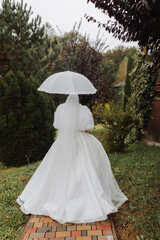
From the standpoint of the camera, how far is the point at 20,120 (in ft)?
19.6

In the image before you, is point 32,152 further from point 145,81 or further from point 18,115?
point 145,81

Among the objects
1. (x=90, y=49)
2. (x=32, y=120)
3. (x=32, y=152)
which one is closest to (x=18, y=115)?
(x=32, y=120)

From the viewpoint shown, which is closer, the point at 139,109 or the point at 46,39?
the point at 139,109

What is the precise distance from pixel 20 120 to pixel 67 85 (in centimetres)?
342

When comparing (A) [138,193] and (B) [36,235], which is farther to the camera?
(A) [138,193]

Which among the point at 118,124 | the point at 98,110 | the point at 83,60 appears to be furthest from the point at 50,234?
the point at 83,60

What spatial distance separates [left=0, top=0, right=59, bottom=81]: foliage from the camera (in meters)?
9.80

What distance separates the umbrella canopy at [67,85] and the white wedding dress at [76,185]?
31 centimetres

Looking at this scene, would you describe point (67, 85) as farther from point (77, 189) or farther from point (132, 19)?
point (77, 189)

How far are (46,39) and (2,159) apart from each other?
676 cm

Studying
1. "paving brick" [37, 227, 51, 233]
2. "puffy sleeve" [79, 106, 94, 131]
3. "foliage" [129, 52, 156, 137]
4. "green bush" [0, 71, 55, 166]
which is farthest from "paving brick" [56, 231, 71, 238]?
"foliage" [129, 52, 156, 137]

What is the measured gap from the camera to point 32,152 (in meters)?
6.17

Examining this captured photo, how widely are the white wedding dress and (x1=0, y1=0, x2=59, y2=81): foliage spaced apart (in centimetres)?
727

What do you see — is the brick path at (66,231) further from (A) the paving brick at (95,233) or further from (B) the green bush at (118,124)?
(B) the green bush at (118,124)
